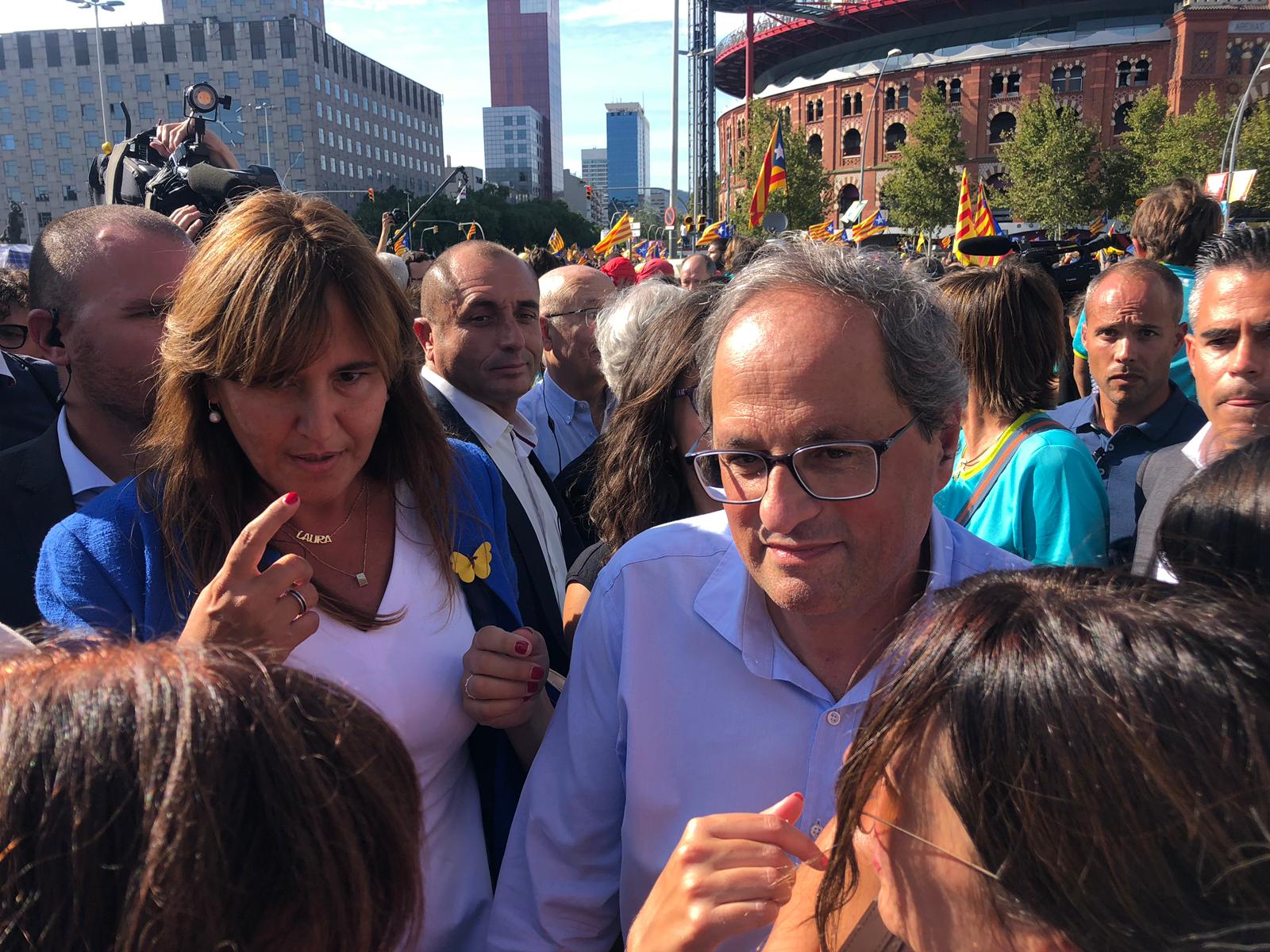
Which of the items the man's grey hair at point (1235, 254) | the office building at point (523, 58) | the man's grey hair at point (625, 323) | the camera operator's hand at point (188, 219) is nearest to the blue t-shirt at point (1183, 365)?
the man's grey hair at point (1235, 254)

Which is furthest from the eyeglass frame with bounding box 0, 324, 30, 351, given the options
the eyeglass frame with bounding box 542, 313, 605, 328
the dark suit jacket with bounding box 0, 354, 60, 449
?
the eyeglass frame with bounding box 542, 313, 605, 328

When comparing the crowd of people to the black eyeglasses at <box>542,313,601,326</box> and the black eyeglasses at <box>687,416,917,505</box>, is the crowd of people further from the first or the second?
the black eyeglasses at <box>542,313,601,326</box>

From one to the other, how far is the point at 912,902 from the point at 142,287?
7.44ft

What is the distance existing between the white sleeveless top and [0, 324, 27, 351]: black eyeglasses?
10.0 ft

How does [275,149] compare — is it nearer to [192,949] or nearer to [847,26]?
[847,26]

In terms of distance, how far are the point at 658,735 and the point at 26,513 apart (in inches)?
63.4

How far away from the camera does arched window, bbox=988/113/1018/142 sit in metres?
55.7

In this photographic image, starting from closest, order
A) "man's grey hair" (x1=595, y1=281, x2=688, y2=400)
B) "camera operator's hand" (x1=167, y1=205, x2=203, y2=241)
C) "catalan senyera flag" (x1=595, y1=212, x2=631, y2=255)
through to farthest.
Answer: "camera operator's hand" (x1=167, y1=205, x2=203, y2=241), "man's grey hair" (x1=595, y1=281, x2=688, y2=400), "catalan senyera flag" (x1=595, y1=212, x2=631, y2=255)

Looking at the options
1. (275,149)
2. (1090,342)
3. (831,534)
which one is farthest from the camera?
(275,149)

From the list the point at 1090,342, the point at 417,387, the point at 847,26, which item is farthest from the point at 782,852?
the point at 847,26

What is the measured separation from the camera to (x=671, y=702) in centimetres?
161

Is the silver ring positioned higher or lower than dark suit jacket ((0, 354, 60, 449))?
lower

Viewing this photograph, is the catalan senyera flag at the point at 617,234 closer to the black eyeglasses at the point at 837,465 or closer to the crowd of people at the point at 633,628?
the crowd of people at the point at 633,628

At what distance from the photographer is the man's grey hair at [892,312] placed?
1.49 m
